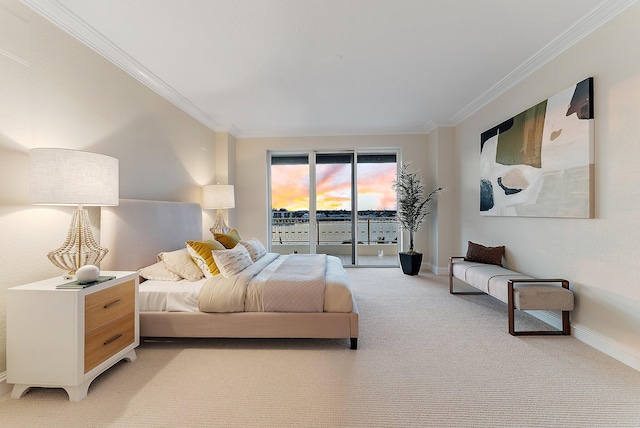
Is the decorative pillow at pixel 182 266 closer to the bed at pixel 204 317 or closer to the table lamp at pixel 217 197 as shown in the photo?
the bed at pixel 204 317

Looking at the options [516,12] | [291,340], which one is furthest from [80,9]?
[516,12]

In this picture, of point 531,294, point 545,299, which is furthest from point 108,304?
point 545,299

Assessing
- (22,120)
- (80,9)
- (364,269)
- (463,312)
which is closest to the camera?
(22,120)

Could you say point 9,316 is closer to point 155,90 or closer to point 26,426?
point 26,426

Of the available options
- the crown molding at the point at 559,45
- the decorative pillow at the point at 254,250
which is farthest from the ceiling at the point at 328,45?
the decorative pillow at the point at 254,250

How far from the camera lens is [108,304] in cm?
192

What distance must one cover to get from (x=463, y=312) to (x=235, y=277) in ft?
8.58

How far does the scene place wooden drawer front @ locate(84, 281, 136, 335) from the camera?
1.75 meters

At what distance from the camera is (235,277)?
2521 millimetres

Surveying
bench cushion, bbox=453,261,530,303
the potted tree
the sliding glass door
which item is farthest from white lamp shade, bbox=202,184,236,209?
bench cushion, bbox=453,261,530,303

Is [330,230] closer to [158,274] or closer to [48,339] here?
[158,274]

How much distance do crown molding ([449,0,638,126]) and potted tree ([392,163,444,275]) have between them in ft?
5.36

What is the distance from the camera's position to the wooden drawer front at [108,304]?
175 centimetres

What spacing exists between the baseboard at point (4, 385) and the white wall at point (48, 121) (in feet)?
0.12
